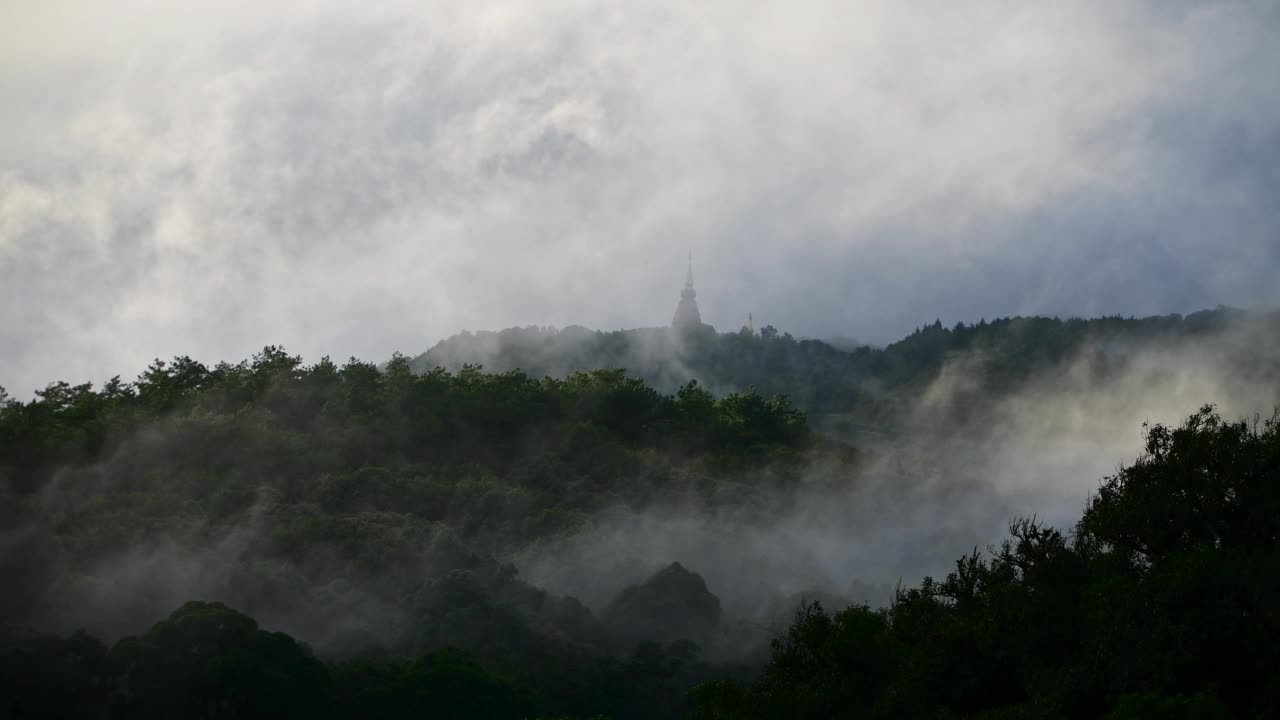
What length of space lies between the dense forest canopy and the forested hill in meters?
18.0

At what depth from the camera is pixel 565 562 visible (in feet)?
235

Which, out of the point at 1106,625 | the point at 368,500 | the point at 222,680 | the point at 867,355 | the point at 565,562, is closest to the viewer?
the point at 1106,625

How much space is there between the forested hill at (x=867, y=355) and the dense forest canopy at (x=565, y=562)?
709 inches

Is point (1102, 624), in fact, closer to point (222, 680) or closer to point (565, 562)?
point (222, 680)

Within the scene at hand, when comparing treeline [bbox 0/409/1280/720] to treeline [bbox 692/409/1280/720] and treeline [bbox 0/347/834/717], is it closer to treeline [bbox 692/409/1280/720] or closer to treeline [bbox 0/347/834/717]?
treeline [bbox 692/409/1280/720]

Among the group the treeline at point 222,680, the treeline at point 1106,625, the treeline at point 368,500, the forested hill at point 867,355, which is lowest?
the treeline at point 1106,625

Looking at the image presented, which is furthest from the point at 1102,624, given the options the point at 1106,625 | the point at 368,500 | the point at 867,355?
the point at 867,355

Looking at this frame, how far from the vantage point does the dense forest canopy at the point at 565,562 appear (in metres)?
28.0

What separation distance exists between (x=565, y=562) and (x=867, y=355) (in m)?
113

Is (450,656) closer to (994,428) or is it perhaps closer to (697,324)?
(994,428)

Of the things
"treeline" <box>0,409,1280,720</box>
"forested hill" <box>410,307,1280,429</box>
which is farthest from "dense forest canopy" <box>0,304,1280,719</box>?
"forested hill" <box>410,307,1280,429</box>

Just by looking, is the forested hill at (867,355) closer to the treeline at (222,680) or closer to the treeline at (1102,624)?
the treeline at (222,680)

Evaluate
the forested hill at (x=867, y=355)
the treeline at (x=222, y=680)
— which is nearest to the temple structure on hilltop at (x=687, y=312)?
the forested hill at (x=867, y=355)

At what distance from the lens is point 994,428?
134m
